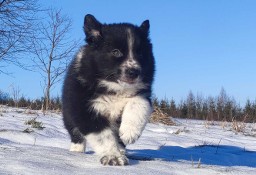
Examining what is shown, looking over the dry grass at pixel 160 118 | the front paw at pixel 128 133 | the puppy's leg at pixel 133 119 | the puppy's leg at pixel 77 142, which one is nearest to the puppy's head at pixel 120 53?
the puppy's leg at pixel 133 119

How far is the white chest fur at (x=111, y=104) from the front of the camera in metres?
4.55

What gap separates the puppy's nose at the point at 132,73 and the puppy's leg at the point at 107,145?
55cm

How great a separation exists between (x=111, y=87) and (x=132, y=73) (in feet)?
1.16

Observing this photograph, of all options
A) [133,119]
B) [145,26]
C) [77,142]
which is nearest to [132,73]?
[133,119]

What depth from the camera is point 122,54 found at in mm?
4559

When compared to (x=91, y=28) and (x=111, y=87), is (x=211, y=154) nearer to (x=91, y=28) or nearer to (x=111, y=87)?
(x=111, y=87)

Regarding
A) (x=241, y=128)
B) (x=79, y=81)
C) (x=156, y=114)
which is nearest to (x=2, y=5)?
(x=156, y=114)

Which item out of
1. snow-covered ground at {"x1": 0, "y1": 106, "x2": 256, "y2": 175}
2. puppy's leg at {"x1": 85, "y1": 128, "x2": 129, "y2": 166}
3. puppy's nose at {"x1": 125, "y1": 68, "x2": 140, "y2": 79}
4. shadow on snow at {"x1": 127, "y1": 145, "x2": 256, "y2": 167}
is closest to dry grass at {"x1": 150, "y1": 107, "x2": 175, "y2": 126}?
snow-covered ground at {"x1": 0, "y1": 106, "x2": 256, "y2": 175}

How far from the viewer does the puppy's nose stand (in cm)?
441

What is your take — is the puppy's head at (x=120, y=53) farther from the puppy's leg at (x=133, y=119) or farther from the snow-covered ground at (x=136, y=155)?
the snow-covered ground at (x=136, y=155)

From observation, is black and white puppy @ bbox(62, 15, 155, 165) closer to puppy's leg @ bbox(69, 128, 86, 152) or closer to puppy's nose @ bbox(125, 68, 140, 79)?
puppy's nose @ bbox(125, 68, 140, 79)

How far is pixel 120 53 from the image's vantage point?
458 cm

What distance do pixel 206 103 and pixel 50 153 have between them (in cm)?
3094

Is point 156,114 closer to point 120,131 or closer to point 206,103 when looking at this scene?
point 120,131
